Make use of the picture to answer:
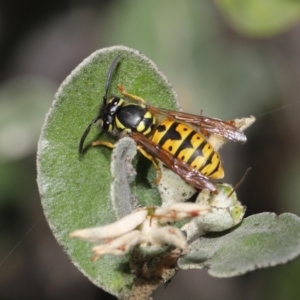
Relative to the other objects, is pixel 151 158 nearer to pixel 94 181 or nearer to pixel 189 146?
pixel 189 146

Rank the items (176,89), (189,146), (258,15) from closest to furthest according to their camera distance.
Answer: (189,146) < (258,15) < (176,89)

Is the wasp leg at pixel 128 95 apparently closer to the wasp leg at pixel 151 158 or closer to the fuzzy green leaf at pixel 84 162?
the fuzzy green leaf at pixel 84 162

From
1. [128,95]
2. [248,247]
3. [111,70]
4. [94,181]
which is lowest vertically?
[248,247]

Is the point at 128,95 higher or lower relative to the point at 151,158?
higher

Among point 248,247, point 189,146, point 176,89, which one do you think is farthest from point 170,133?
point 176,89

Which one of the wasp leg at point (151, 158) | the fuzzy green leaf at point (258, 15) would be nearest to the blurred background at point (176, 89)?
the fuzzy green leaf at point (258, 15)

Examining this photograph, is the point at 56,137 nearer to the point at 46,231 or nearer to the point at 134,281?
the point at 134,281

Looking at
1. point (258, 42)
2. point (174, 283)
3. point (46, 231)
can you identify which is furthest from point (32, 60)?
point (174, 283)

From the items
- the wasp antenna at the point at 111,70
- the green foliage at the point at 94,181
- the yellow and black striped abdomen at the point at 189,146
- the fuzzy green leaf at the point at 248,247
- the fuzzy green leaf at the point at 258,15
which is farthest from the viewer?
the fuzzy green leaf at the point at 258,15
